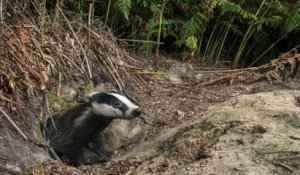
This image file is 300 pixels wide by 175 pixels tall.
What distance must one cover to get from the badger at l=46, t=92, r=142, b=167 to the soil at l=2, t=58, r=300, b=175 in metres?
0.22

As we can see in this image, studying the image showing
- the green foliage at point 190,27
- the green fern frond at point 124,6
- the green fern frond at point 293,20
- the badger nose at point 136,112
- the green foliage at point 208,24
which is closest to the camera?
the badger nose at point 136,112

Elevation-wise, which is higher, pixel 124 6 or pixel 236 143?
pixel 124 6

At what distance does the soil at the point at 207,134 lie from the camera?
3.12 m

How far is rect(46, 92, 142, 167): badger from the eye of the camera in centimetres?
455

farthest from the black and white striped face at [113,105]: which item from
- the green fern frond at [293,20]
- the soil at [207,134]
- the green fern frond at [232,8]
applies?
the green fern frond at [293,20]

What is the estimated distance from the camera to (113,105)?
4.63 meters

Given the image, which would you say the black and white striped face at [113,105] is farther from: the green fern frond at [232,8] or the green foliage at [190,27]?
the green fern frond at [232,8]

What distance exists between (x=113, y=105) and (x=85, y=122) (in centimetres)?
Answer: 28

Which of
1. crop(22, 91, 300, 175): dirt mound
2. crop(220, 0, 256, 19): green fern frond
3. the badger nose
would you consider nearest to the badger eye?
the badger nose

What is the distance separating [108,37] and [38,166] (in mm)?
2120

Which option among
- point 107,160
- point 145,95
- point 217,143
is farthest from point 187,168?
point 145,95

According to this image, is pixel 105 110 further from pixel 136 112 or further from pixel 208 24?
pixel 208 24

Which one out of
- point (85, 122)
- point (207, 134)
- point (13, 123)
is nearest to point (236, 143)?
point (207, 134)

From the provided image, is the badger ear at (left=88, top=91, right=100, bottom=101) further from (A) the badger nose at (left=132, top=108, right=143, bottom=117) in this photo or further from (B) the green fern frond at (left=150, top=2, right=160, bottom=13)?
(B) the green fern frond at (left=150, top=2, right=160, bottom=13)
